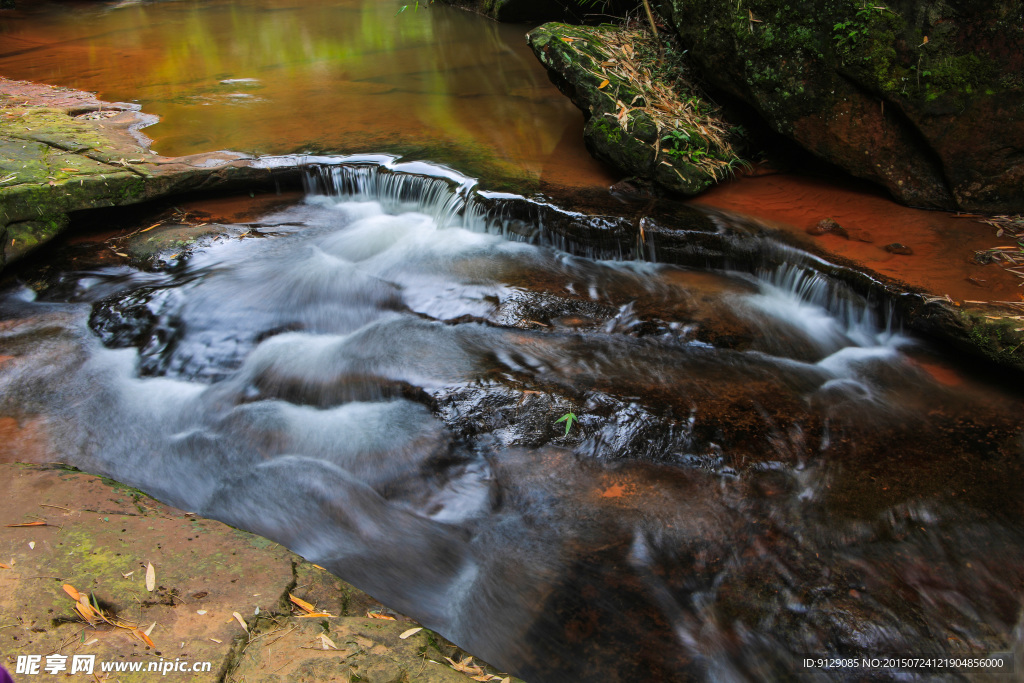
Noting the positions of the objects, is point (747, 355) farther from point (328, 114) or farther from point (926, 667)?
point (328, 114)

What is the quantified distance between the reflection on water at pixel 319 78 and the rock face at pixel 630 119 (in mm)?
390

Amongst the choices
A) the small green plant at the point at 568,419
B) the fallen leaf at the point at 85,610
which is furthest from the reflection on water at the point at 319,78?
the fallen leaf at the point at 85,610

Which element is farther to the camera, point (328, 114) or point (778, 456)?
point (328, 114)

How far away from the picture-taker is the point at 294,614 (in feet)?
7.41

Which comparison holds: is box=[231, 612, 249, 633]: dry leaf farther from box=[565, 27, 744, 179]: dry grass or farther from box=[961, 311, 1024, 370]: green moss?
box=[565, 27, 744, 179]: dry grass

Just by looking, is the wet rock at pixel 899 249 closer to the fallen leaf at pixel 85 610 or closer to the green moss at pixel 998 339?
the green moss at pixel 998 339

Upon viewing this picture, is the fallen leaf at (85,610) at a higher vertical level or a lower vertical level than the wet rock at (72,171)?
lower

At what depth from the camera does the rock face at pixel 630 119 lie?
5.17 metres

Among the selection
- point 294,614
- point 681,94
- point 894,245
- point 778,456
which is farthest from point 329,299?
point 894,245

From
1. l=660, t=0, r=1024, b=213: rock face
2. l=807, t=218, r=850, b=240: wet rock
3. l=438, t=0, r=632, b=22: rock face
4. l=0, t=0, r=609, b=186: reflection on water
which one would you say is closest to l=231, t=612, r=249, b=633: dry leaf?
l=0, t=0, r=609, b=186: reflection on water

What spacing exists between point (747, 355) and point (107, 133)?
19.8 feet

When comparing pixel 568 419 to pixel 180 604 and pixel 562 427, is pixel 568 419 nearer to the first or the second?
pixel 562 427

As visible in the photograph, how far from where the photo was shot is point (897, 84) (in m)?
4.59

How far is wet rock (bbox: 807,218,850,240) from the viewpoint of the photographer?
4.58 m
